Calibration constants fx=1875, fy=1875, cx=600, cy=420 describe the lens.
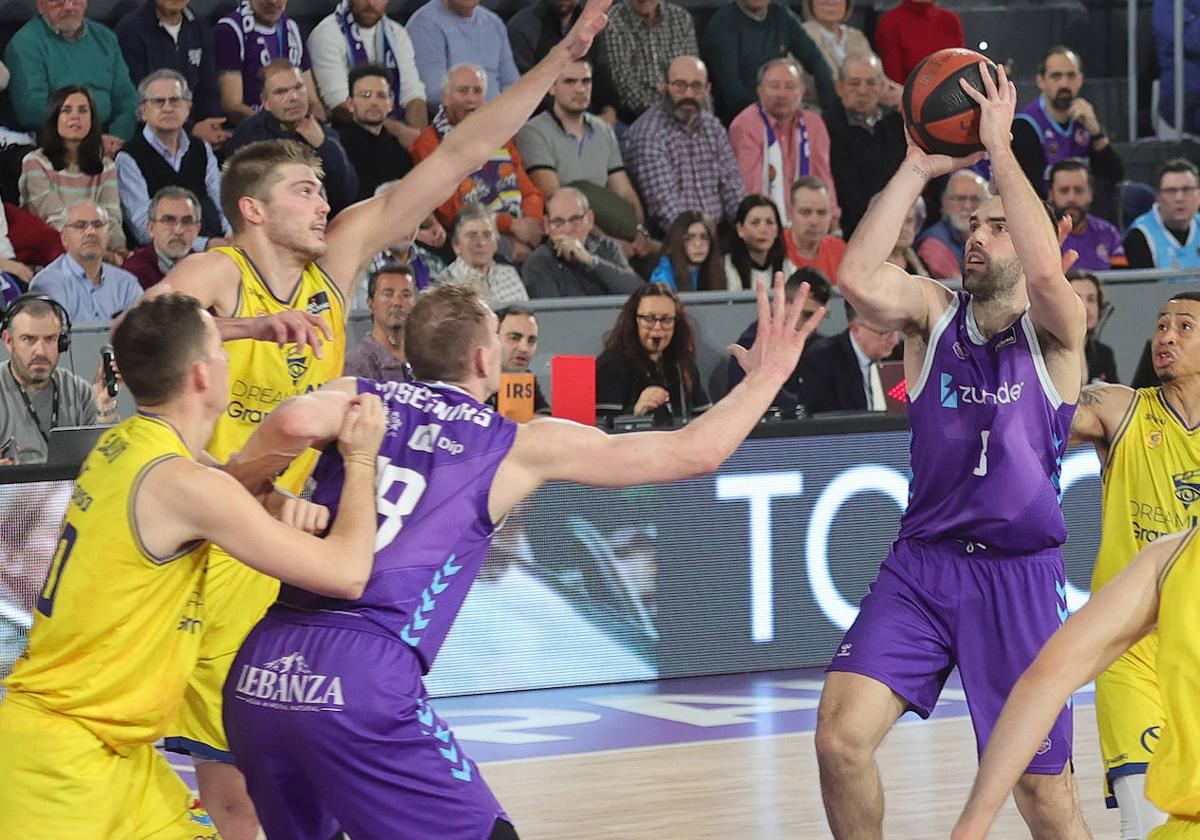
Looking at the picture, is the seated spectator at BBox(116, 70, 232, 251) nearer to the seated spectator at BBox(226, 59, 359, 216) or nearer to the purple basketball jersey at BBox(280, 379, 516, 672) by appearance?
the seated spectator at BBox(226, 59, 359, 216)

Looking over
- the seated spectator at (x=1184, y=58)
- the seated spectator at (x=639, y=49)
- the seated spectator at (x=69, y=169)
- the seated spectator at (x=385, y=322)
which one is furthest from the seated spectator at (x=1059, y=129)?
the seated spectator at (x=69, y=169)

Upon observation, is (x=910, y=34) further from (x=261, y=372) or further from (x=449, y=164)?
(x=261, y=372)

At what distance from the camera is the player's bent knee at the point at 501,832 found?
3.96 meters

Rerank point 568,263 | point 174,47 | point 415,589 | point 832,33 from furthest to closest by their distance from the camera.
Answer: point 832,33 < point 174,47 < point 568,263 < point 415,589

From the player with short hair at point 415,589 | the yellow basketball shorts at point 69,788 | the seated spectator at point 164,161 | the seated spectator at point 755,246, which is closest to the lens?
the yellow basketball shorts at point 69,788

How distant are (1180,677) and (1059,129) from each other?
1060 cm

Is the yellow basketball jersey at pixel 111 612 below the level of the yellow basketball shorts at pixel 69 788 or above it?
above

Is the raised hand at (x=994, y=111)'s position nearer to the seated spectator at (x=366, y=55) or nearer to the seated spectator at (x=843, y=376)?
the seated spectator at (x=843, y=376)

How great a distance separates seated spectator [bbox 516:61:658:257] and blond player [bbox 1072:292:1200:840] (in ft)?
19.1

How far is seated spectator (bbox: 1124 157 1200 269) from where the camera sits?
1206 centimetres

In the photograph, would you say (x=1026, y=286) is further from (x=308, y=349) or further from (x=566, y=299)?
(x=566, y=299)

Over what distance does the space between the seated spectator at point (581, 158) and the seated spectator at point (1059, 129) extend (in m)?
3.00

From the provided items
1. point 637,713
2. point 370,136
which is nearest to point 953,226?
point 370,136

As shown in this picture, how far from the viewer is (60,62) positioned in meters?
10.6
